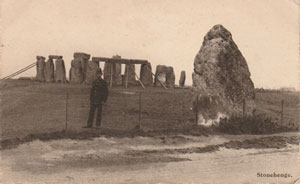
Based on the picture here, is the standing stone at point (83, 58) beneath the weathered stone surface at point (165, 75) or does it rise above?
above

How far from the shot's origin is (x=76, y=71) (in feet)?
96.7

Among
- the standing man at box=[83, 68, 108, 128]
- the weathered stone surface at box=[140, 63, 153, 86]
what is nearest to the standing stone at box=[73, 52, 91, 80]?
the weathered stone surface at box=[140, 63, 153, 86]

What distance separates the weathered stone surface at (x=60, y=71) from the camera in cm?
3005

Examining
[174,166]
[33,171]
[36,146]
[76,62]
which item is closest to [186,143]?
[174,166]

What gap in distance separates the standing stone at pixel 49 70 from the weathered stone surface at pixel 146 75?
19.2 feet

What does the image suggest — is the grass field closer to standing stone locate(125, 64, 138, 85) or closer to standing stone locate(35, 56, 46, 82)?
standing stone locate(35, 56, 46, 82)

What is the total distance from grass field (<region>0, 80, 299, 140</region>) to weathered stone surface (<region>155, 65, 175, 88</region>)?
21.8 feet

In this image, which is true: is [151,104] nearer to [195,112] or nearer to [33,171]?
[195,112]

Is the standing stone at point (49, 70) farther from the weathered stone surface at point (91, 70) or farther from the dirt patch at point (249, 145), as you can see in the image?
the dirt patch at point (249, 145)

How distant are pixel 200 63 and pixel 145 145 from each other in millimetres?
6309

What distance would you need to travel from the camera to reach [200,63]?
778 inches

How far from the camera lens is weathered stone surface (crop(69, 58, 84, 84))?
1159 inches

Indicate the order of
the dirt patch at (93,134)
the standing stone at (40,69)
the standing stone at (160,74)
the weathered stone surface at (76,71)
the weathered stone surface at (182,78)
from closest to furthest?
the dirt patch at (93,134)
the weathered stone surface at (76,71)
the standing stone at (40,69)
the standing stone at (160,74)
the weathered stone surface at (182,78)

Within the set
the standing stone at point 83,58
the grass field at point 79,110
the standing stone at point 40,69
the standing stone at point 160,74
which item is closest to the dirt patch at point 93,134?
the grass field at point 79,110
